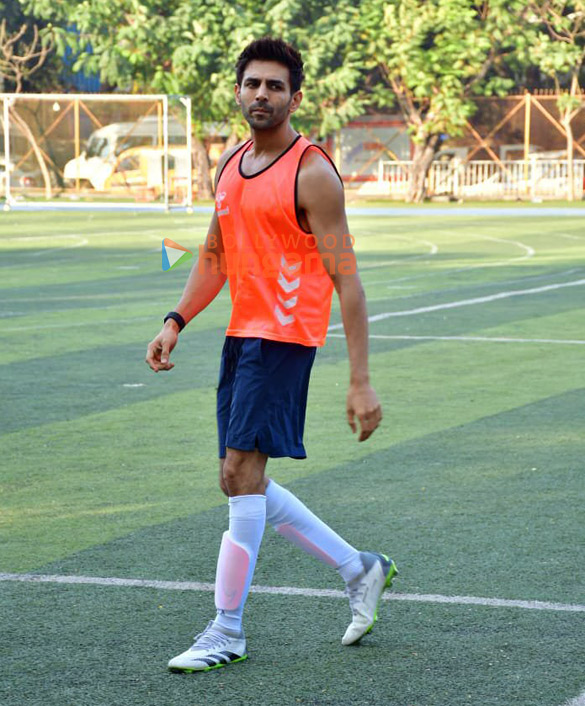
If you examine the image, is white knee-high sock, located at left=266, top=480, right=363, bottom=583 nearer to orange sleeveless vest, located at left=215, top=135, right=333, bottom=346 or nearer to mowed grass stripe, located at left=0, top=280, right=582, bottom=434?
orange sleeveless vest, located at left=215, top=135, right=333, bottom=346

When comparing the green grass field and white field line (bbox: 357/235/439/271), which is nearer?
the green grass field

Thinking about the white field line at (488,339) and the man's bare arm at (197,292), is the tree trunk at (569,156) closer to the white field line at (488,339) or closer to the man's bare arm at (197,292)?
the white field line at (488,339)

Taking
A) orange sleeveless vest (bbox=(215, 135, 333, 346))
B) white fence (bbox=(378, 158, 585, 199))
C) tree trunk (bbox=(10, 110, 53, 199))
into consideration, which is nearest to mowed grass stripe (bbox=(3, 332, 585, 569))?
orange sleeveless vest (bbox=(215, 135, 333, 346))

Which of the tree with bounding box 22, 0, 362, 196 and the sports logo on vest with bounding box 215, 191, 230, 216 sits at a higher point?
the tree with bounding box 22, 0, 362, 196

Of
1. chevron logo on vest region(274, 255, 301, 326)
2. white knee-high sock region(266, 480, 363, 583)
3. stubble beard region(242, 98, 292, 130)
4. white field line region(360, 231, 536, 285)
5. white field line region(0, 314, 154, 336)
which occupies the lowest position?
white field line region(0, 314, 154, 336)

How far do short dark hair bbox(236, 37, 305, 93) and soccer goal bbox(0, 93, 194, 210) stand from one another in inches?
1296

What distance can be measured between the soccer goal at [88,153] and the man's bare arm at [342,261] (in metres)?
33.1

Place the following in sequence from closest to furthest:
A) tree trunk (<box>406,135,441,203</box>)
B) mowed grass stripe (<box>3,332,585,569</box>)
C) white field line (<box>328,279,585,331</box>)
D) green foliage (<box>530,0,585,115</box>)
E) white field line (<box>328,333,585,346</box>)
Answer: mowed grass stripe (<box>3,332,585,569</box>), white field line (<box>328,333,585,346</box>), white field line (<box>328,279,585,331</box>), green foliage (<box>530,0,585,115</box>), tree trunk (<box>406,135,441,203</box>)

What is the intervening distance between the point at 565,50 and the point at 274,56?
131ft

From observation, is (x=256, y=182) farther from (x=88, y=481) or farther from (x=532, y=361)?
(x=532, y=361)

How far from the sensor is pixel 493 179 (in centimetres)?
4394

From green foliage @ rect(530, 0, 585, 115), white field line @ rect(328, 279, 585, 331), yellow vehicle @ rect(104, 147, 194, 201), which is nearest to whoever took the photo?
white field line @ rect(328, 279, 585, 331)

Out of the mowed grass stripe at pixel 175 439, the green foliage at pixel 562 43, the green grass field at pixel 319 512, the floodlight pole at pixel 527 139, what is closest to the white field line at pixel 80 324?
the green grass field at pixel 319 512

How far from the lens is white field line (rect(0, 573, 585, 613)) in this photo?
187 inches
